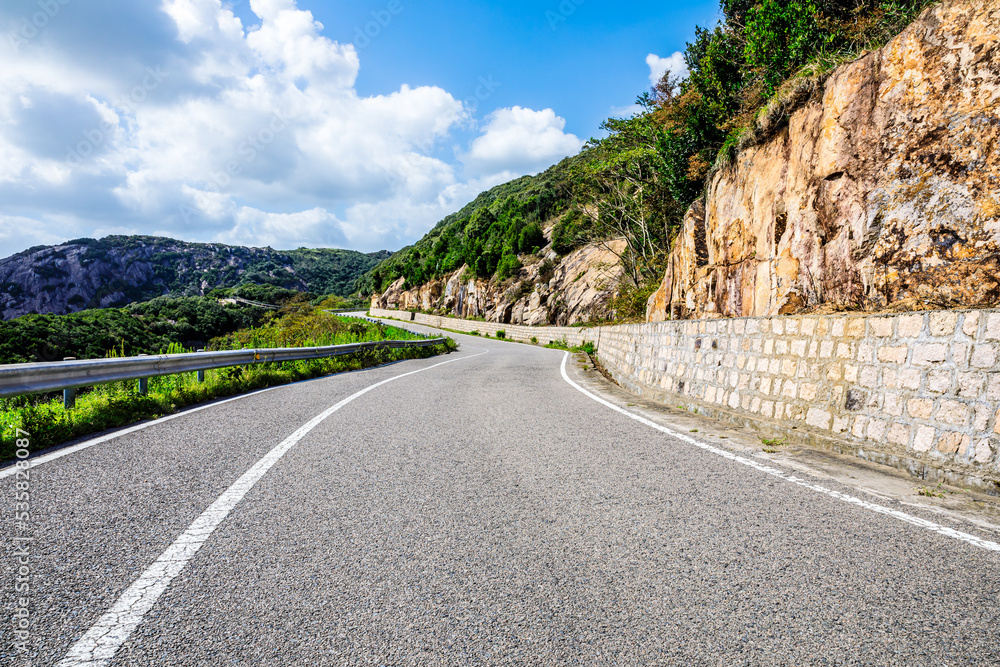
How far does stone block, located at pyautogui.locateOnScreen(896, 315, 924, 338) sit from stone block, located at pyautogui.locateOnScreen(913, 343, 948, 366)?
138 millimetres

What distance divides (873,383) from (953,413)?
29.9 inches

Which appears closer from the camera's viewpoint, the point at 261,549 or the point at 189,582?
the point at 189,582

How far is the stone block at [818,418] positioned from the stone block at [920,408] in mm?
876

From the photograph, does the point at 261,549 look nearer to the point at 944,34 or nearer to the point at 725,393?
the point at 725,393

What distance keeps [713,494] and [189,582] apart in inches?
137

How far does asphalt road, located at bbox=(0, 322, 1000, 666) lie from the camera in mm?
1987

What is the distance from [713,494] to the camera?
12.7 ft

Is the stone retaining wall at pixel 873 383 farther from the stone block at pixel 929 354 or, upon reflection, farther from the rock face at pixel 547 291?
the rock face at pixel 547 291

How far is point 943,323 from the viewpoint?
4.48 m

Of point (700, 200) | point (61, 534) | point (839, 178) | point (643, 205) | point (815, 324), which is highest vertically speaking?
point (643, 205)

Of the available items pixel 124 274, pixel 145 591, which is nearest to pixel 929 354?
pixel 145 591

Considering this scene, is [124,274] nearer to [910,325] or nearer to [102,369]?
[102,369]

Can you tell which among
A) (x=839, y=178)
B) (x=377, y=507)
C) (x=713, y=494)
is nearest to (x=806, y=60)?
(x=839, y=178)

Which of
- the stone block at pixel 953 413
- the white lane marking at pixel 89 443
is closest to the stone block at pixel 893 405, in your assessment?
the stone block at pixel 953 413
